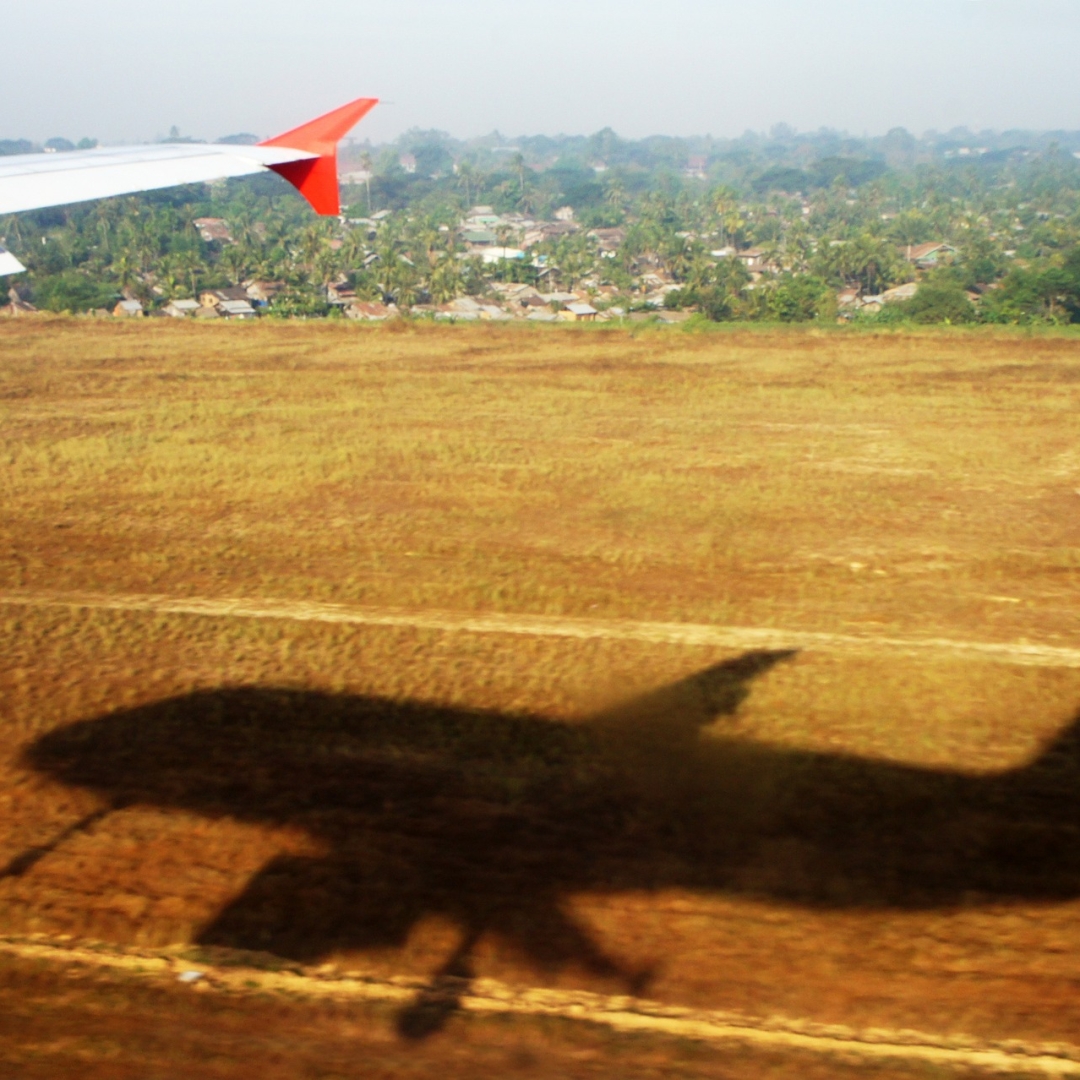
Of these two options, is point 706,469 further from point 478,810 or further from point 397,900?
point 397,900

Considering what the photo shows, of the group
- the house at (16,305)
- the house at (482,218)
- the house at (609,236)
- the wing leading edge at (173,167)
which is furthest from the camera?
the house at (482,218)

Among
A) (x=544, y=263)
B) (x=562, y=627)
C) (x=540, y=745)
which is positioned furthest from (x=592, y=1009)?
(x=544, y=263)

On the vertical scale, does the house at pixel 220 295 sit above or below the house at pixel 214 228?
below

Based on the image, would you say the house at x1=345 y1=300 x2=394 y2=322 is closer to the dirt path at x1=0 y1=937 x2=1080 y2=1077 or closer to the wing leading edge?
the wing leading edge

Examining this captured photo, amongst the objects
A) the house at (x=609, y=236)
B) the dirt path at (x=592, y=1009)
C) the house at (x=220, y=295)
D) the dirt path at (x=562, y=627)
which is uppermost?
the house at (x=609, y=236)

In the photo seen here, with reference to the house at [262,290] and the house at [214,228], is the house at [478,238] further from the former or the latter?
the house at [262,290]

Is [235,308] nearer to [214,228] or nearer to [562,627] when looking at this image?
[214,228]

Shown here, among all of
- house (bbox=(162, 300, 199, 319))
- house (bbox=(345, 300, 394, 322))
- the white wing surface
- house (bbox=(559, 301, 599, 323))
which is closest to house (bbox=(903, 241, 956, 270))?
house (bbox=(559, 301, 599, 323))

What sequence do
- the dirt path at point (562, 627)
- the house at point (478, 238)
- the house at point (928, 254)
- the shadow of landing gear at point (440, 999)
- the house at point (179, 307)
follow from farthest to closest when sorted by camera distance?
the house at point (478, 238) < the house at point (928, 254) < the house at point (179, 307) < the dirt path at point (562, 627) < the shadow of landing gear at point (440, 999)

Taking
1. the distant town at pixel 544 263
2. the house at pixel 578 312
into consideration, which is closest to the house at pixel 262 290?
the distant town at pixel 544 263

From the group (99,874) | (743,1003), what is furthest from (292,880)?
(743,1003)
